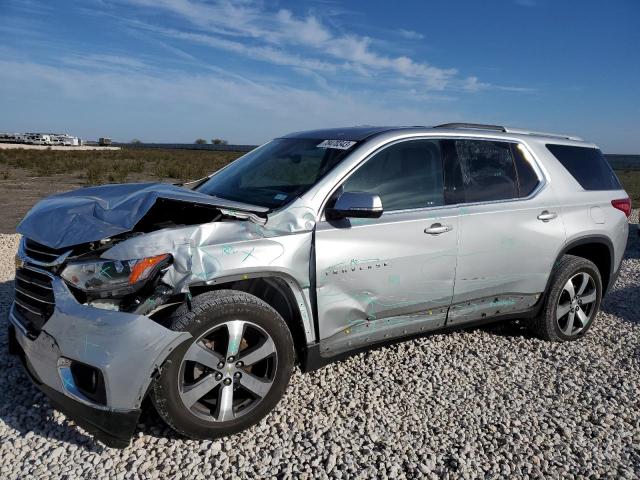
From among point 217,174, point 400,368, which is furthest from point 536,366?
point 217,174

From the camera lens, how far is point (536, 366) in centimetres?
438

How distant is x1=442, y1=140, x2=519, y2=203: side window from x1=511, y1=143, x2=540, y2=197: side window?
0.18 ft

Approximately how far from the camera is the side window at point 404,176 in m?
3.64

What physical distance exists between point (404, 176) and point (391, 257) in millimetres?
661

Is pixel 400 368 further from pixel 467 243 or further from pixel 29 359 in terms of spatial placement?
pixel 29 359

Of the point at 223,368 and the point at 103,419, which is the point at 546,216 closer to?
the point at 223,368

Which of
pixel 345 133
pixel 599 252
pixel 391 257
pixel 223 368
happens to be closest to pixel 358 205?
pixel 391 257

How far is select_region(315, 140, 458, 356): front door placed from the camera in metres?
3.38

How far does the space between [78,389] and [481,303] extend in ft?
9.60

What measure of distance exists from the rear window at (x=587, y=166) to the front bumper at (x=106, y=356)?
3.72 metres

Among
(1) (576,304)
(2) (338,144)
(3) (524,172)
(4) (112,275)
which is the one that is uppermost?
(2) (338,144)

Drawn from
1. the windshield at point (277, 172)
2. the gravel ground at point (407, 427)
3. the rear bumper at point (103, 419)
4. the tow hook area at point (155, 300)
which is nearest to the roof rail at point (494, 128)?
the windshield at point (277, 172)

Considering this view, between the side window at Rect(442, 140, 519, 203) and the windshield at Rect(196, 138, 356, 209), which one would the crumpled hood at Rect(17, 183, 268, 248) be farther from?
the side window at Rect(442, 140, 519, 203)

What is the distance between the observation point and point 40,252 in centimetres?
305
